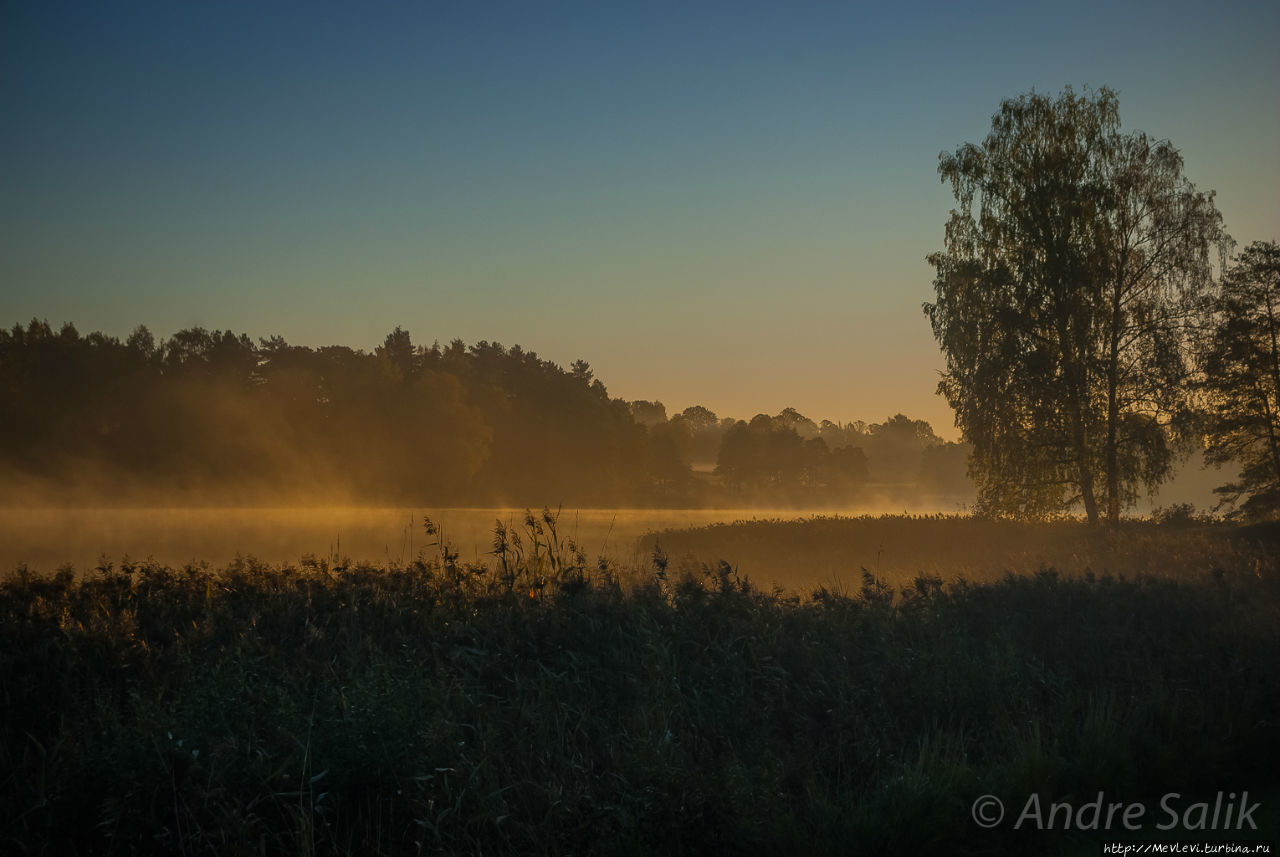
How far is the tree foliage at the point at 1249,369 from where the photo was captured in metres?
27.9

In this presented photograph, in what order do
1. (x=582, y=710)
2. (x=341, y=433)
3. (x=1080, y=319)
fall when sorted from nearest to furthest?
(x=582, y=710), (x=1080, y=319), (x=341, y=433)

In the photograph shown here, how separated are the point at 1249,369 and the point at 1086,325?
277 inches

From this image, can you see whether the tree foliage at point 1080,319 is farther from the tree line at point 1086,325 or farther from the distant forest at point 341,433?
the distant forest at point 341,433

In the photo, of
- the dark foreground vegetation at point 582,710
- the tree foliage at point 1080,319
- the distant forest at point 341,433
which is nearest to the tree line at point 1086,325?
the tree foliage at point 1080,319

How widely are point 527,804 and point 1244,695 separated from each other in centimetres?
728

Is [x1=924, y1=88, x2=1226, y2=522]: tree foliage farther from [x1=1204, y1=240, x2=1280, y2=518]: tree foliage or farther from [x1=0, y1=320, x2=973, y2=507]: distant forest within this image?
[x1=0, y1=320, x2=973, y2=507]: distant forest

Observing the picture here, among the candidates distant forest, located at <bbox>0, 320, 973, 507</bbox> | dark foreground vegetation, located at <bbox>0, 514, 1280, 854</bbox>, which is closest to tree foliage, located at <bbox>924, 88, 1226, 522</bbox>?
dark foreground vegetation, located at <bbox>0, 514, 1280, 854</bbox>

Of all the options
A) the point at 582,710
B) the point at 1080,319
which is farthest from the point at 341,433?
the point at 582,710

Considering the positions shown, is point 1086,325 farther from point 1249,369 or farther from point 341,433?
point 341,433

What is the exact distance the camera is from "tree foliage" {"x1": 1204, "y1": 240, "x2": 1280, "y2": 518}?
2792 centimetres

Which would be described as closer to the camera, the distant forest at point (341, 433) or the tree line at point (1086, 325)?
the tree line at point (1086, 325)

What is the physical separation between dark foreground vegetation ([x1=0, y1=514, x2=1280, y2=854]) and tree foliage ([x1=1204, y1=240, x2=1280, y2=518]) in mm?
21433

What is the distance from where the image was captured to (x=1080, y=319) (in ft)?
88.7

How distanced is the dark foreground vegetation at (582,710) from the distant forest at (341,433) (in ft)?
148
